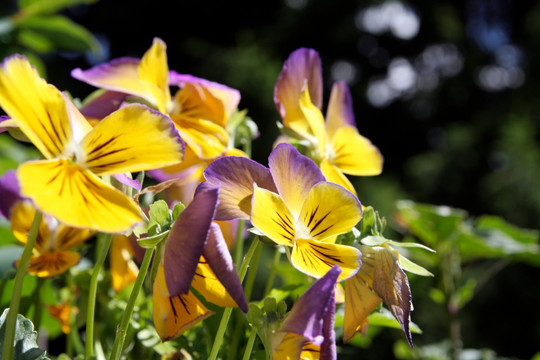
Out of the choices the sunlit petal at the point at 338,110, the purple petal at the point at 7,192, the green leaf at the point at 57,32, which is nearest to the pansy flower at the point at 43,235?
the purple petal at the point at 7,192

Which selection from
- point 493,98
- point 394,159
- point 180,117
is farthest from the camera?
point 394,159

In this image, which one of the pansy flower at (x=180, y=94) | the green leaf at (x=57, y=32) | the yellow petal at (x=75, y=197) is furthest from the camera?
the green leaf at (x=57, y=32)

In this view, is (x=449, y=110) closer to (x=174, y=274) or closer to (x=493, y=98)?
(x=493, y=98)

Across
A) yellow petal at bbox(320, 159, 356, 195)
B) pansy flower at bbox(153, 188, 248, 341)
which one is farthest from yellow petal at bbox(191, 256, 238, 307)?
yellow petal at bbox(320, 159, 356, 195)

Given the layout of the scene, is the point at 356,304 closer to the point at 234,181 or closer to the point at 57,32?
the point at 234,181

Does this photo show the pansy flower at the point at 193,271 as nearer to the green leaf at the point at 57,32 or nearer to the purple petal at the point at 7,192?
the purple petal at the point at 7,192

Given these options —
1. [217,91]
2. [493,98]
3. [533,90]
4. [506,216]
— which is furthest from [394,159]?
[217,91]
